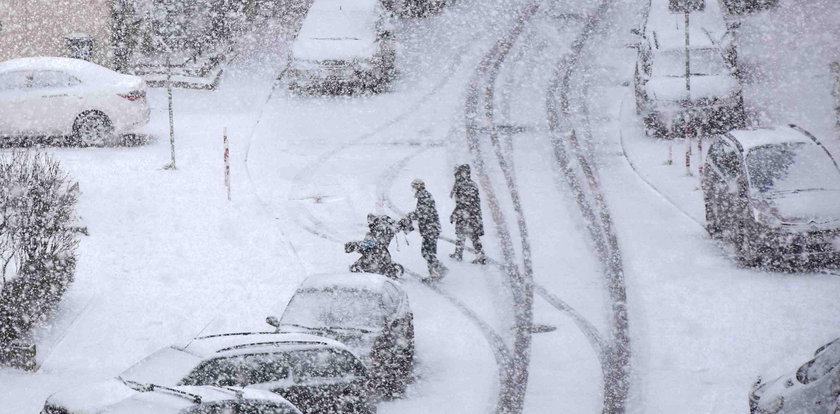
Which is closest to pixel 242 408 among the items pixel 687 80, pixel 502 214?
pixel 502 214

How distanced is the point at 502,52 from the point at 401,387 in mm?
17881

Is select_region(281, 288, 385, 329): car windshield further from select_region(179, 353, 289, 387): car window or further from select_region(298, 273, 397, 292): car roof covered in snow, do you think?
select_region(179, 353, 289, 387): car window

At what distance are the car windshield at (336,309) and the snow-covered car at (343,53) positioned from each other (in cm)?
1267

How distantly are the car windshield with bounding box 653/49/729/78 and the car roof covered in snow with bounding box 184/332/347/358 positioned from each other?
14.2 meters

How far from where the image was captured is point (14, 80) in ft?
72.7

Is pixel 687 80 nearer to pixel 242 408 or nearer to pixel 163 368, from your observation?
pixel 163 368

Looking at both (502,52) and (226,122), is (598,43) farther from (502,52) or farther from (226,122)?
(226,122)

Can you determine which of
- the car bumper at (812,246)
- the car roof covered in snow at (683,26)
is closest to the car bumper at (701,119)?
the car roof covered in snow at (683,26)

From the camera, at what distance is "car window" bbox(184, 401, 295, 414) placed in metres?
9.96

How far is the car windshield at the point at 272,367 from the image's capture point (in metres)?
11.2

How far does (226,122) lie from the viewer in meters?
24.4

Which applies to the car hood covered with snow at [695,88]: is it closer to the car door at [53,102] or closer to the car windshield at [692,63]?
the car windshield at [692,63]

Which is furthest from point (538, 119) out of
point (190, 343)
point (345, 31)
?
point (190, 343)

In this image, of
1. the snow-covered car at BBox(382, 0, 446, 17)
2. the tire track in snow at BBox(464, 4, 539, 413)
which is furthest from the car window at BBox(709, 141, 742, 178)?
the snow-covered car at BBox(382, 0, 446, 17)
